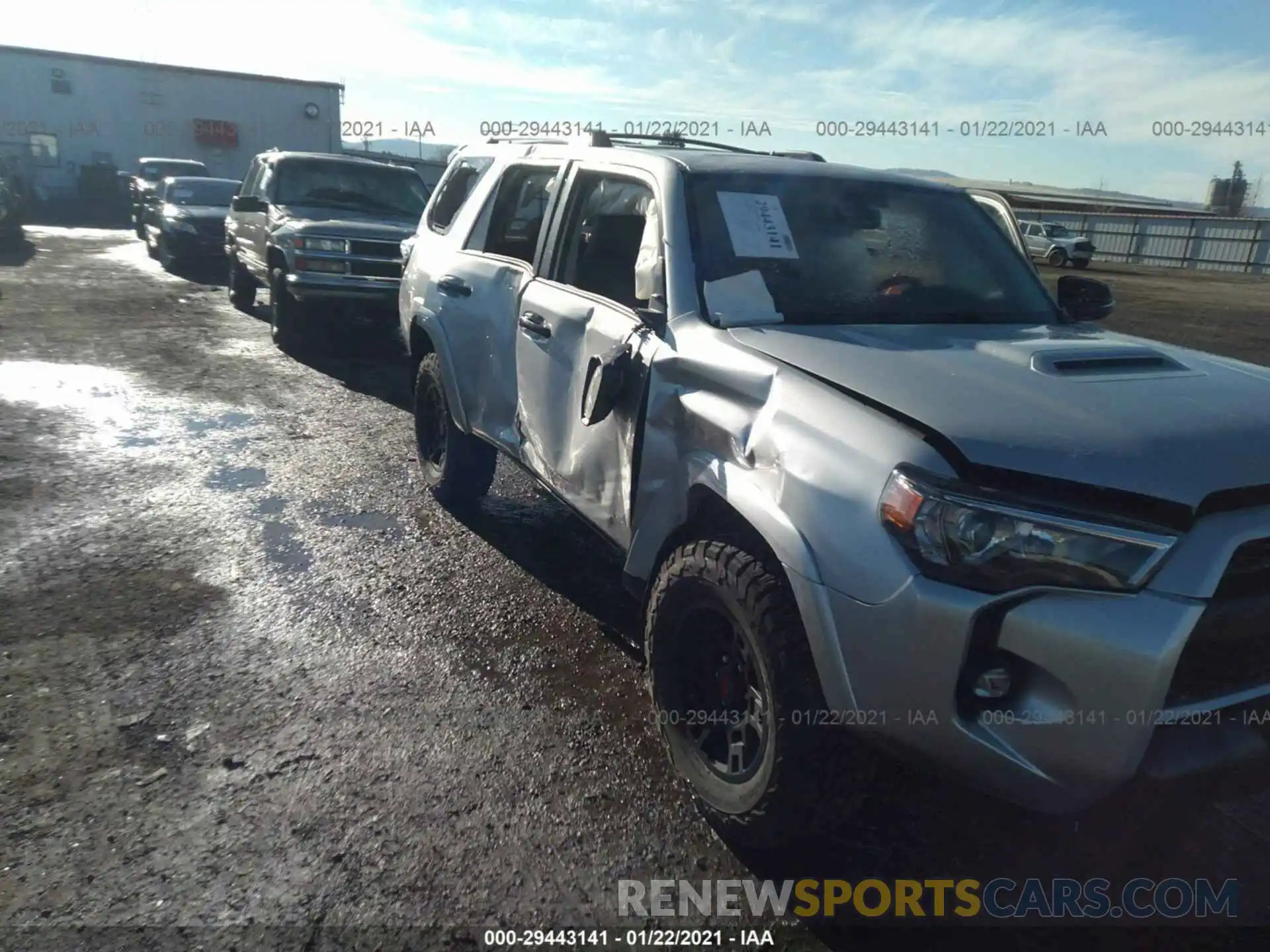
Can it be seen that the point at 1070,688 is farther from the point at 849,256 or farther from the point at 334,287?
the point at 334,287

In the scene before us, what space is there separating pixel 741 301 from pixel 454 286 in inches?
87.1

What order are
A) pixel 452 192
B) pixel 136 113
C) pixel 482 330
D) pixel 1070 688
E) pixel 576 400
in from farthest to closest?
pixel 136 113
pixel 452 192
pixel 482 330
pixel 576 400
pixel 1070 688

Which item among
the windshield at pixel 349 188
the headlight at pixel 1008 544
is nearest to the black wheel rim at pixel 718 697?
the headlight at pixel 1008 544

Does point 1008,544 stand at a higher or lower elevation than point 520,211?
lower

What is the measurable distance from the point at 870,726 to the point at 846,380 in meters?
0.85

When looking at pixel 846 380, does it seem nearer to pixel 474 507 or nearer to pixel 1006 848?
pixel 1006 848

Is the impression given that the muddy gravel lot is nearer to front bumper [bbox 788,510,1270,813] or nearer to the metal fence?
front bumper [bbox 788,510,1270,813]

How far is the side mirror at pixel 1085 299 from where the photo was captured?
391 cm

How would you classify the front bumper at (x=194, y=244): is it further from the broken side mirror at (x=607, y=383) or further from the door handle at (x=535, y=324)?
the broken side mirror at (x=607, y=383)

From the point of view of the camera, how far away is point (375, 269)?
9453mm

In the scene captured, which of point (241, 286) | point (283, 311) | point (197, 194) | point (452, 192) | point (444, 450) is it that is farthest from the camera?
point (197, 194)

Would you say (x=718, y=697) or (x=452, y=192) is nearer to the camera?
(x=718, y=697)

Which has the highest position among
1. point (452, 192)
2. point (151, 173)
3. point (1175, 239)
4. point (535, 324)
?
point (1175, 239)

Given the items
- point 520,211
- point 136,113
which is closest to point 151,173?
point 136,113
